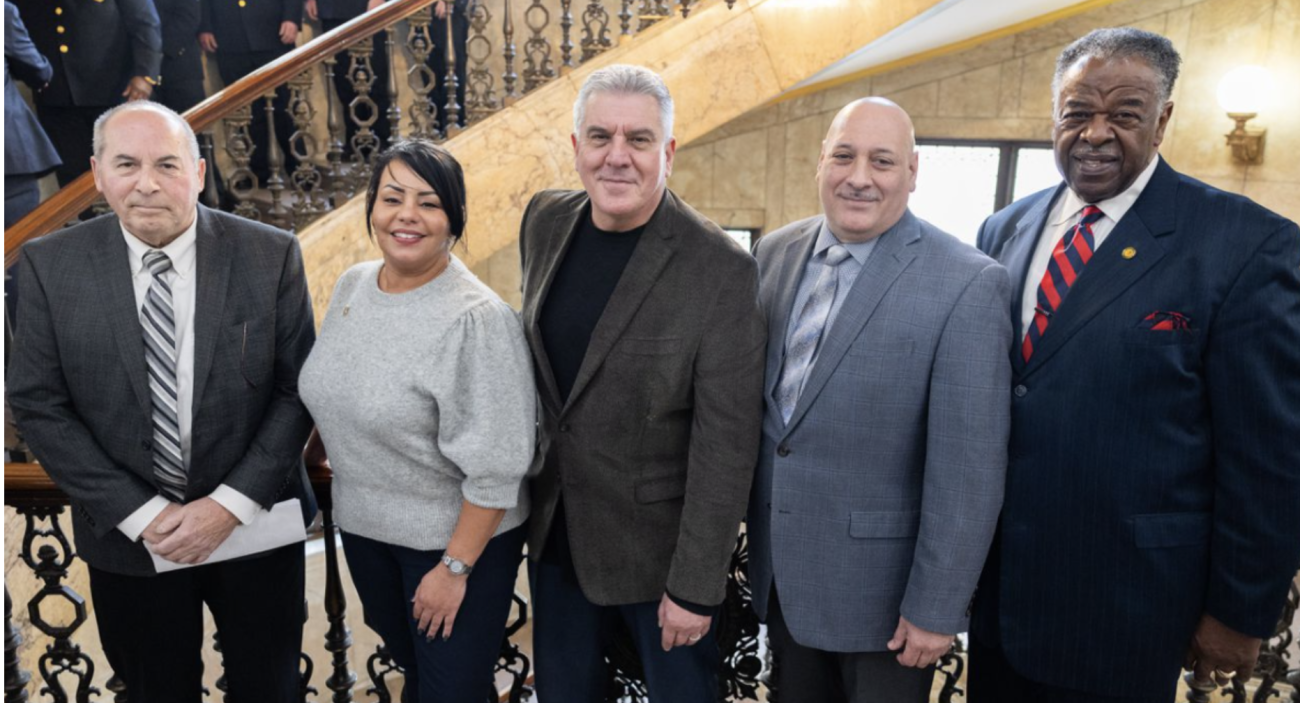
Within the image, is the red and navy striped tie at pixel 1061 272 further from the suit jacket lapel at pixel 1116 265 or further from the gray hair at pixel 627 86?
the gray hair at pixel 627 86

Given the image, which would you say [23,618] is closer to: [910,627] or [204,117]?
[204,117]

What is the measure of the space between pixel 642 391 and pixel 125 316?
1.02 m

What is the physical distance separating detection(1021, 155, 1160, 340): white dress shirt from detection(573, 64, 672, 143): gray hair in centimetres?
76

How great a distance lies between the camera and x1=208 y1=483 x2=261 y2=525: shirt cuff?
180 centimetres

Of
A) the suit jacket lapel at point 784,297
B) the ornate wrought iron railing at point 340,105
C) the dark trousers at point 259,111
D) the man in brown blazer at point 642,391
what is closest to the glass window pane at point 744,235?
the ornate wrought iron railing at point 340,105

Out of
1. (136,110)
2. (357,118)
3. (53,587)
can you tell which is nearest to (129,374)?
(136,110)

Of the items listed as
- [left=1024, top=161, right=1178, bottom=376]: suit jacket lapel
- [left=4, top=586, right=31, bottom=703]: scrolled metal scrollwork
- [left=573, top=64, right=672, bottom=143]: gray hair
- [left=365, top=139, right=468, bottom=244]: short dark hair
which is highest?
[left=573, top=64, right=672, bottom=143]: gray hair

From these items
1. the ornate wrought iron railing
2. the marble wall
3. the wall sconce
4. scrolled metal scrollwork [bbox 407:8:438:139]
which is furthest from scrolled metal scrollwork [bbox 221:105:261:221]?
the wall sconce

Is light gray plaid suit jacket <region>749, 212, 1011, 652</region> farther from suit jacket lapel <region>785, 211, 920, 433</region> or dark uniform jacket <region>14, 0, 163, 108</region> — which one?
dark uniform jacket <region>14, 0, 163, 108</region>

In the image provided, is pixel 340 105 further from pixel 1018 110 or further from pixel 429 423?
pixel 1018 110

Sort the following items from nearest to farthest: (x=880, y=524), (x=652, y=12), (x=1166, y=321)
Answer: (x=1166, y=321) → (x=880, y=524) → (x=652, y=12)

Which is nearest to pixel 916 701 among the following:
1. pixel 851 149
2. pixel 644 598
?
pixel 644 598

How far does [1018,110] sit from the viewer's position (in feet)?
24.1

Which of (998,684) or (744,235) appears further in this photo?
(744,235)
